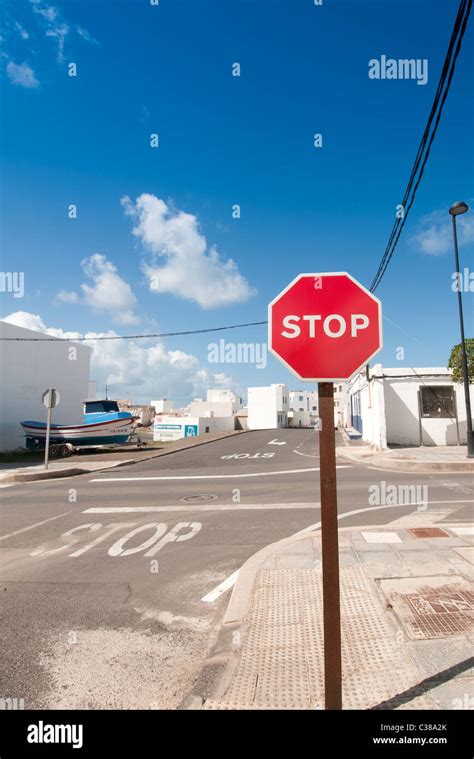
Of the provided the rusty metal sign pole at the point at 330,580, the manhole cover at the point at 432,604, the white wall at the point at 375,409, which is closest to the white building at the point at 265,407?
the white wall at the point at 375,409

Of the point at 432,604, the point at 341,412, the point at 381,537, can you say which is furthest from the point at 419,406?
the point at 341,412

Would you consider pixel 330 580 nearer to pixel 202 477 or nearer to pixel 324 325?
pixel 324 325

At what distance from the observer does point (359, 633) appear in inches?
141

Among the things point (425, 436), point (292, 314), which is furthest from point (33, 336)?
point (292, 314)

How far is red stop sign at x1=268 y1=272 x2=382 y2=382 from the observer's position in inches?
97.2

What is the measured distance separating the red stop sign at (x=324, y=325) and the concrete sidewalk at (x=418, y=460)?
1291cm

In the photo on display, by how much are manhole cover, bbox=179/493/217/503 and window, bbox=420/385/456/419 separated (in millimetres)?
14430

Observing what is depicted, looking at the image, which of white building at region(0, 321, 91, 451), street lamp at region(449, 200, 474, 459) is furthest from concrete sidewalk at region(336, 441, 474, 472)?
white building at region(0, 321, 91, 451)

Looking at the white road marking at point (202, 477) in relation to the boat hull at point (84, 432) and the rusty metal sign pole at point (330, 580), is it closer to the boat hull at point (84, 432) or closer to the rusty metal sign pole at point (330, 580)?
the boat hull at point (84, 432)

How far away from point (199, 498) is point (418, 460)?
8675 millimetres

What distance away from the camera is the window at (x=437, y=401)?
20.5 meters

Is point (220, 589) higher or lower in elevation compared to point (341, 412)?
lower

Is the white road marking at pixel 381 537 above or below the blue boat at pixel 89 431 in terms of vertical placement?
below
